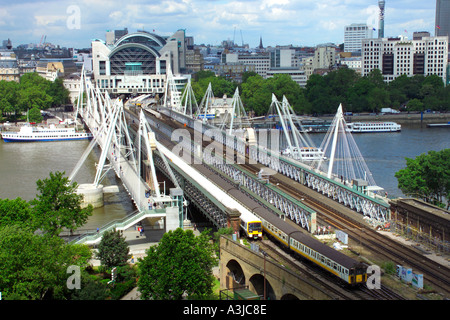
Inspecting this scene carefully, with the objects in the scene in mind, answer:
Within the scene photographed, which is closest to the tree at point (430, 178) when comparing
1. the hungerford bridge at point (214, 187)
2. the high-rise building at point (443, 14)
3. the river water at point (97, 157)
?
the hungerford bridge at point (214, 187)

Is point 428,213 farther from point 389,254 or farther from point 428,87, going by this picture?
point 428,87

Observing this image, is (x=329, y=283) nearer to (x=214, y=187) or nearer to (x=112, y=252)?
(x=112, y=252)

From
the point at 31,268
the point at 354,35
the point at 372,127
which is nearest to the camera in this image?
the point at 31,268

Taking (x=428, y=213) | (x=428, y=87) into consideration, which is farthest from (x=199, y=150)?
(x=428, y=87)

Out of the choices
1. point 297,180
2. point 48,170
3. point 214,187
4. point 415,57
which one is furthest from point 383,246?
point 415,57

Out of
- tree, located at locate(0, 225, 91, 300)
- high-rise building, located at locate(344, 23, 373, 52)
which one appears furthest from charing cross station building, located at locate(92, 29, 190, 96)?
high-rise building, located at locate(344, 23, 373, 52)

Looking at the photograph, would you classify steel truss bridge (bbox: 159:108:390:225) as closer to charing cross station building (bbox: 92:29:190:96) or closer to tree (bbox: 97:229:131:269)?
tree (bbox: 97:229:131:269)
